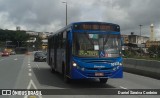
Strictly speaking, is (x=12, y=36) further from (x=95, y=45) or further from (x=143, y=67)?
(x=95, y=45)

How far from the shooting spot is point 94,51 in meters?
15.1

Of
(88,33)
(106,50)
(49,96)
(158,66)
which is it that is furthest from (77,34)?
(158,66)

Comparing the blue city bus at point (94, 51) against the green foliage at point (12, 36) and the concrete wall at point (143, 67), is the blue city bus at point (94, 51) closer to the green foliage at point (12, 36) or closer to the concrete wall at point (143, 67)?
the concrete wall at point (143, 67)

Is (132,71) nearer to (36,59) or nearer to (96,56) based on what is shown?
(96,56)

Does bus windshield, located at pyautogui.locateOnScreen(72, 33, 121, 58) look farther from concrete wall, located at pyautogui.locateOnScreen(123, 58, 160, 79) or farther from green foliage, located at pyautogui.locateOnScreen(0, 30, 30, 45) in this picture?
green foliage, located at pyautogui.locateOnScreen(0, 30, 30, 45)

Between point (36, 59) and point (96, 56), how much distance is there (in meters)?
34.0

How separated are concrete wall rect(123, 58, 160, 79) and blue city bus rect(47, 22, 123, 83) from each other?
5.69 meters

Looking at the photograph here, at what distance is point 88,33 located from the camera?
1534cm

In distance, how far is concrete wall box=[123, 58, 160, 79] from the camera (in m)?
20.5

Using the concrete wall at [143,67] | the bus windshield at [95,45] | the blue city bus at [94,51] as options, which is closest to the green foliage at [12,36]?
the concrete wall at [143,67]

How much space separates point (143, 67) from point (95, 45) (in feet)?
27.5

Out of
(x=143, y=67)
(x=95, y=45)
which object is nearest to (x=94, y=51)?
(x=95, y=45)

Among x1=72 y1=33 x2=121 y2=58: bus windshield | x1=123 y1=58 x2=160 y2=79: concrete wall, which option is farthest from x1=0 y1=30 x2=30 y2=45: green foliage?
x1=72 y1=33 x2=121 y2=58: bus windshield

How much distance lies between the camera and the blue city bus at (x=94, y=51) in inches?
590
